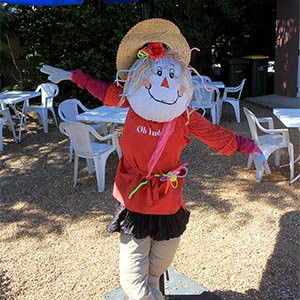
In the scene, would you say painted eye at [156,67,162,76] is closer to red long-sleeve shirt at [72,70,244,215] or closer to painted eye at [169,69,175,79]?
painted eye at [169,69,175,79]

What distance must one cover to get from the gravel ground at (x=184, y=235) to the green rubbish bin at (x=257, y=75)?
5027 mm

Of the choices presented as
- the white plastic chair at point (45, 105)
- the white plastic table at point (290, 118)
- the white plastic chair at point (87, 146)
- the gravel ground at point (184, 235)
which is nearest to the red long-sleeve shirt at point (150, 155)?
the gravel ground at point (184, 235)

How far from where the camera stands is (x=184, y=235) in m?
3.46

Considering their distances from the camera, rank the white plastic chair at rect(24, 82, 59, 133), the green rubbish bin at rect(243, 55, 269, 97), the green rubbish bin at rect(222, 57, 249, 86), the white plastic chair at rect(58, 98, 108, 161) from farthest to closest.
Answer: the green rubbish bin at rect(243, 55, 269, 97) < the green rubbish bin at rect(222, 57, 249, 86) < the white plastic chair at rect(24, 82, 59, 133) < the white plastic chair at rect(58, 98, 108, 161)

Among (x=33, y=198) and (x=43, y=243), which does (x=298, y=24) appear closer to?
(x=33, y=198)

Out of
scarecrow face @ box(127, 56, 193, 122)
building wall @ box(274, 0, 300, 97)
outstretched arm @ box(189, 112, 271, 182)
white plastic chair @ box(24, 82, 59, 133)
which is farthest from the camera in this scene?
building wall @ box(274, 0, 300, 97)

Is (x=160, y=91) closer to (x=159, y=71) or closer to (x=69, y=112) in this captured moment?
(x=159, y=71)

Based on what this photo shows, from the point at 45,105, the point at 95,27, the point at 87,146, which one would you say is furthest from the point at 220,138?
the point at 95,27

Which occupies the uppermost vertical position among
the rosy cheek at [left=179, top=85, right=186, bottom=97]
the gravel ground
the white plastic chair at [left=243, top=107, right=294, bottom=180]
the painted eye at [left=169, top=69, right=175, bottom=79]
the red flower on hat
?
the red flower on hat

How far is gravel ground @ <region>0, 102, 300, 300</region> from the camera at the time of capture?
2.82 metres

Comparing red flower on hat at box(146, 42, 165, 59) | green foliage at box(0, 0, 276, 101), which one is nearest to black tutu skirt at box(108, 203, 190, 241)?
red flower on hat at box(146, 42, 165, 59)

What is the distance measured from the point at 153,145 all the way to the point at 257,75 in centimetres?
856

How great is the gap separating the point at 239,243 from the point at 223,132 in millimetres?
1469

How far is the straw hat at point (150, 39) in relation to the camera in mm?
2059
